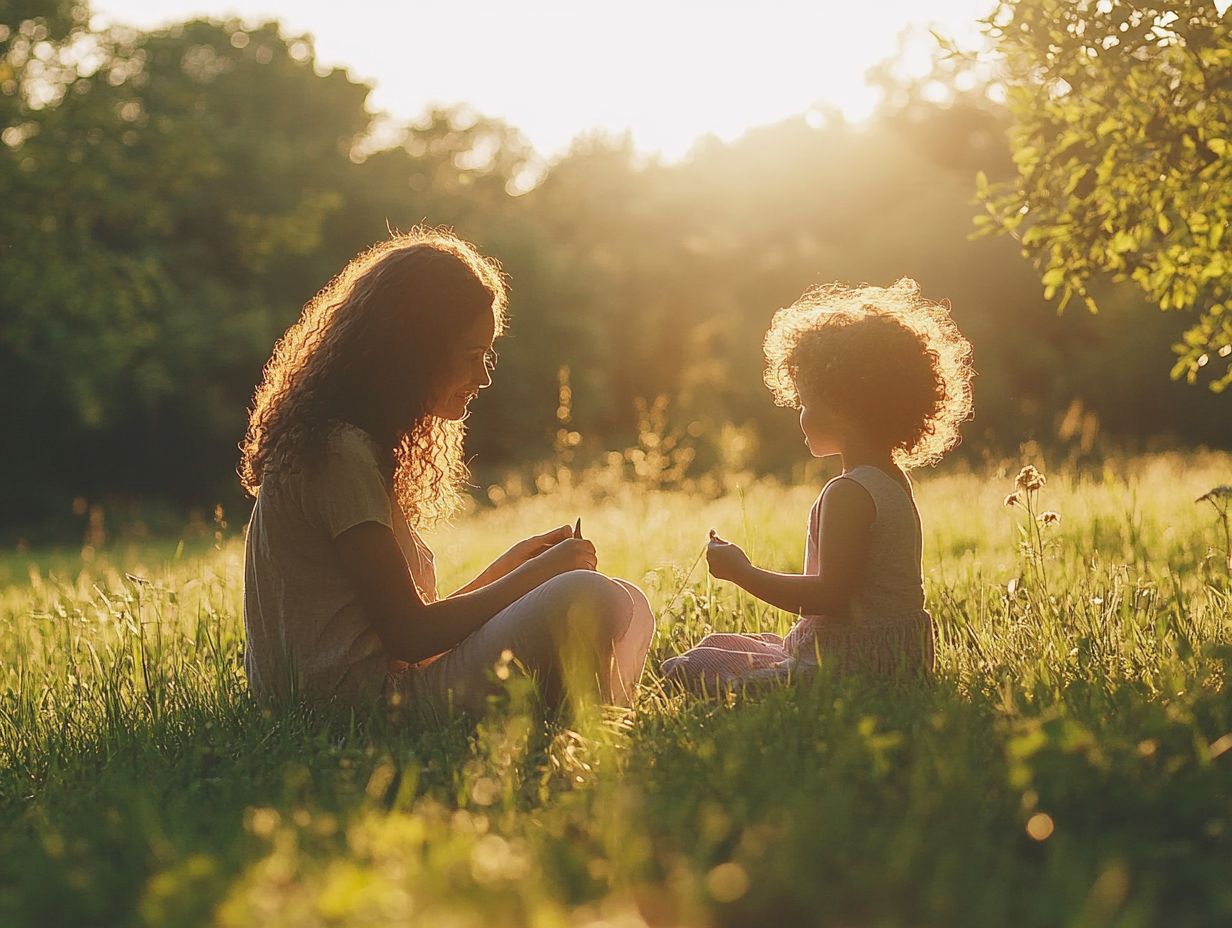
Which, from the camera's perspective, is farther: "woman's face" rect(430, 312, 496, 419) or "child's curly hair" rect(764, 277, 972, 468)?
"child's curly hair" rect(764, 277, 972, 468)

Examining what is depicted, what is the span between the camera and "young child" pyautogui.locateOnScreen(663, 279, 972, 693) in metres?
3.67

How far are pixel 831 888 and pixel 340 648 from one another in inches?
78.3

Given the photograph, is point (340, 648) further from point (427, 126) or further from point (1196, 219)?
point (427, 126)

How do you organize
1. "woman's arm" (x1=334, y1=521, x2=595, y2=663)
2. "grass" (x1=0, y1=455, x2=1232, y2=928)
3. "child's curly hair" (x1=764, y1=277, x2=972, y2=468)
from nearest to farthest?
1. "grass" (x1=0, y1=455, x2=1232, y2=928)
2. "woman's arm" (x1=334, y1=521, x2=595, y2=663)
3. "child's curly hair" (x1=764, y1=277, x2=972, y2=468)

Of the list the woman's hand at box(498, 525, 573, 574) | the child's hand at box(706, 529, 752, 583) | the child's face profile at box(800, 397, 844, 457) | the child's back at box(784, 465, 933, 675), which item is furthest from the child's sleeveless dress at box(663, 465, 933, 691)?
the woman's hand at box(498, 525, 573, 574)

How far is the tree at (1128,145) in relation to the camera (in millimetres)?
4801

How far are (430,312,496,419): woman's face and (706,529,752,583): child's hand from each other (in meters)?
0.92

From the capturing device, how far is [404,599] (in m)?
3.42

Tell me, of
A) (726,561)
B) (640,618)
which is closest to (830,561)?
(726,561)

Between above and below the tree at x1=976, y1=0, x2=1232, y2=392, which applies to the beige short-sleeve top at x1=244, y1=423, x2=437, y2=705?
below

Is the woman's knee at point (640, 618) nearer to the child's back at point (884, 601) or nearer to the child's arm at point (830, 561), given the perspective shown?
the child's arm at point (830, 561)

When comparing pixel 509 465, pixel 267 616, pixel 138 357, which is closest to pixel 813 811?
pixel 267 616

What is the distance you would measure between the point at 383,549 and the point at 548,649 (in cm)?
58

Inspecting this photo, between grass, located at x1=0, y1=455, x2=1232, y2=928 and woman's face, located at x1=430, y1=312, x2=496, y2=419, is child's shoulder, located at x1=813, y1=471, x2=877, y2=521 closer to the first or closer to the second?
grass, located at x1=0, y1=455, x2=1232, y2=928
